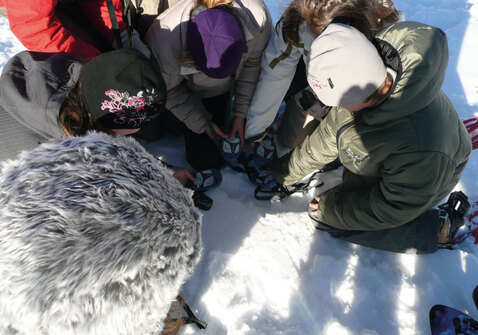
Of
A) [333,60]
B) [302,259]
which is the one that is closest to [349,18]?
[333,60]

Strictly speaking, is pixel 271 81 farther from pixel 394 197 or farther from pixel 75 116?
pixel 75 116

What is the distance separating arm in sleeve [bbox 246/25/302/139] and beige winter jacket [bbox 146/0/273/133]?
3.1 inches

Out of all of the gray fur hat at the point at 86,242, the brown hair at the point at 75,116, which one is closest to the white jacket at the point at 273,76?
the brown hair at the point at 75,116

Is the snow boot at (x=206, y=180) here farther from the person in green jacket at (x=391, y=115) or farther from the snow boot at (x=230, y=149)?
the person in green jacket at (x=391, y=115)

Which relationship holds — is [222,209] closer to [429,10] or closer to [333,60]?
[333,60]

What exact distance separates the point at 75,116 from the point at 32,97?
18 centimetres

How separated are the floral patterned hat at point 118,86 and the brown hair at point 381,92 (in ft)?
3.15

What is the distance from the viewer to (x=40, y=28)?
1.45 metres

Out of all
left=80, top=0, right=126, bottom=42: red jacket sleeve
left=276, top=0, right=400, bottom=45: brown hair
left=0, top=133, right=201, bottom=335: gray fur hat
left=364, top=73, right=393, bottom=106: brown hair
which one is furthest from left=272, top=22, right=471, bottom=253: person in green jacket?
left=80, top=0, right=126, bottom=42: red jacket sleeve

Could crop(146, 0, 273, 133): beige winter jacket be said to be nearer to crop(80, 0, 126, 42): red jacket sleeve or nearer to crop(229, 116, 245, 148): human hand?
crop(229, 116, 245, 148): human hand

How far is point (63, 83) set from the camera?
1207mm

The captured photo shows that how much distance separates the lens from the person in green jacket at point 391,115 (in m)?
1.09

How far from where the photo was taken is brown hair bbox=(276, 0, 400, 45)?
1304 mm

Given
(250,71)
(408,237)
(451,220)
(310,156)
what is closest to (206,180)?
(310,156)
